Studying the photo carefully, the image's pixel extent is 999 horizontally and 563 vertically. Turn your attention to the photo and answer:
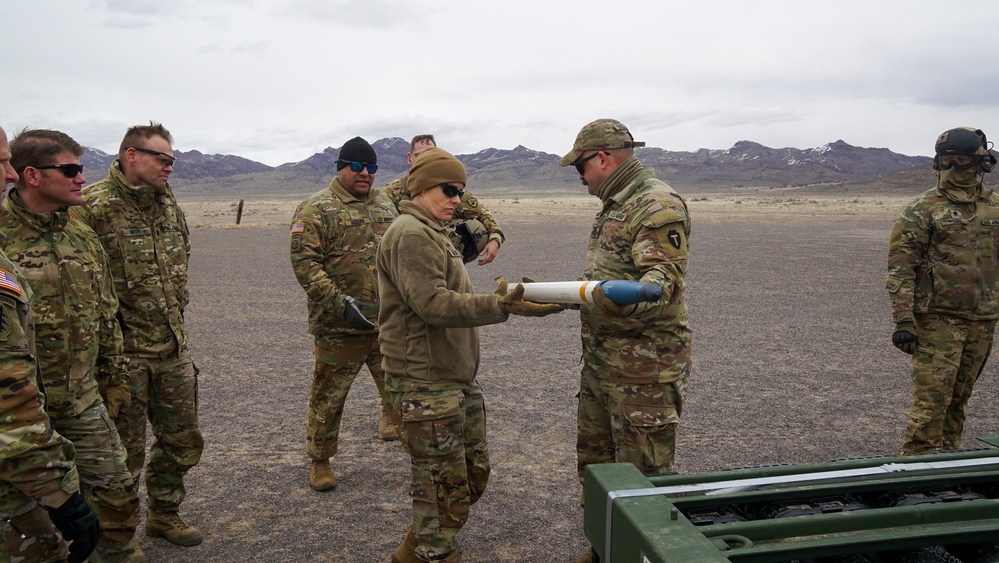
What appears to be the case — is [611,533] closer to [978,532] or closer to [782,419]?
[978,532]

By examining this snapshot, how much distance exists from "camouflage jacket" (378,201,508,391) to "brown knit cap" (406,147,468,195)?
10cm

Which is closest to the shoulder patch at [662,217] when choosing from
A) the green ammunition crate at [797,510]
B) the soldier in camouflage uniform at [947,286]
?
the green ammunition crate at [797,510]

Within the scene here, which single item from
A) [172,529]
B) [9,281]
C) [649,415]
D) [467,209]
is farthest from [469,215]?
[9,281]

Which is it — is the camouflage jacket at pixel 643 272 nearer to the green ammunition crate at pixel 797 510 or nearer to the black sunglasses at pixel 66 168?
the green ammunition crate at pixel 797 510

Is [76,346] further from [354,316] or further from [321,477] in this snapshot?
[321,477]

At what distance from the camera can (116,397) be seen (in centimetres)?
364

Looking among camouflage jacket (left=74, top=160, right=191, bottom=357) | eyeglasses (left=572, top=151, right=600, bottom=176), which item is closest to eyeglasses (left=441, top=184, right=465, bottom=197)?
eyeglasses (left=572, top=151, right=600, bottom=176)

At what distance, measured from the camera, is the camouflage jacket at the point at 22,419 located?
2434 millimetres

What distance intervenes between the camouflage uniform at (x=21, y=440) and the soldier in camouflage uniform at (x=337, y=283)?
2.18 metres

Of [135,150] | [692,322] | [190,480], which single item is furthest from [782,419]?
[135,150]

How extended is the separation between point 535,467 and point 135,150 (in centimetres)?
319

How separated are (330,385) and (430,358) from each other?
1.75 meters

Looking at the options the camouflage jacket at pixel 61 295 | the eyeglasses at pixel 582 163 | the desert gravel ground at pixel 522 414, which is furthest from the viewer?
the desert gravel ground at pixel 522 414

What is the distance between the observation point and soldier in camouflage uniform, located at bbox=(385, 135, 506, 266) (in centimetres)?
523
